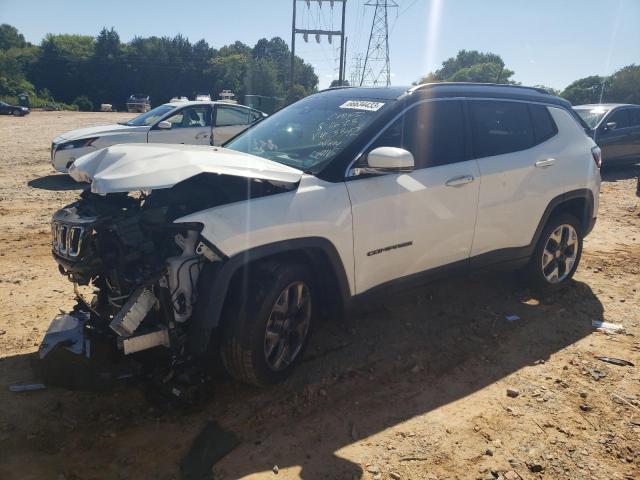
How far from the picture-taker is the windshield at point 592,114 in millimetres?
12250

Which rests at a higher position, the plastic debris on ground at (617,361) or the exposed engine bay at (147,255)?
the exposed engine bay at (147,255)

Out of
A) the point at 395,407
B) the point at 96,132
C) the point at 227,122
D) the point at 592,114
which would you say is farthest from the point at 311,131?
the point at 592,114

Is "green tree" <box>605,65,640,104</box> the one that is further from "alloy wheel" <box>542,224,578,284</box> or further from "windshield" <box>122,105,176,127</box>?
"alloy wheel" <box>542,224,578,284</box>

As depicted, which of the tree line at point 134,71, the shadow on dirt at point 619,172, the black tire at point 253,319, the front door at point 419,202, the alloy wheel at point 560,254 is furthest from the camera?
the tree line at point 134,71

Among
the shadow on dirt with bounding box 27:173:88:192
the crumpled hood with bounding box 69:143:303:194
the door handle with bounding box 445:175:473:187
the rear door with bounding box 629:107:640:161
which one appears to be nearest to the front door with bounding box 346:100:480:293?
the door handle with bounding box 445:175:473:187

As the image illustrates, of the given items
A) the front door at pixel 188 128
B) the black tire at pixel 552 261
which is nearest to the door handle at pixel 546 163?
the black tire at pixel 552 261

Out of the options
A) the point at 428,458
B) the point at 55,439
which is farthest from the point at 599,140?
the point at 55,439

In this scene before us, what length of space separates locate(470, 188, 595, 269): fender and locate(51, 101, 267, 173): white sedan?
6.71 meters

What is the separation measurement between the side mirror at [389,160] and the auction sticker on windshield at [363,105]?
24.2 inches

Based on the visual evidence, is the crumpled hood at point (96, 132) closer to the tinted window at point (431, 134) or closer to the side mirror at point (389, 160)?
the tinted window at point (431, 134)

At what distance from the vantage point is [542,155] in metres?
4.51

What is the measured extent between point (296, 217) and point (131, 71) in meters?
87.5

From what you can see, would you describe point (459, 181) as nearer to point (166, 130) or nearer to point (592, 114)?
point (166, 130)

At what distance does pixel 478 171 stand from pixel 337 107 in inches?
49.6
